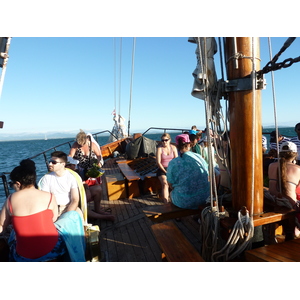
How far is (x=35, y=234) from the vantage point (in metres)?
1.62

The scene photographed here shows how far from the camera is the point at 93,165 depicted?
125 inches

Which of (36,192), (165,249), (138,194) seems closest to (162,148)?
(138,194)

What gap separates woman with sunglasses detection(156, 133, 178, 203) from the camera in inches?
141

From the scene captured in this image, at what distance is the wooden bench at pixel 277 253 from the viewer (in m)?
1.43

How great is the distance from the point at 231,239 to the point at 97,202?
2.26 m

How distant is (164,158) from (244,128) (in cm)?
215

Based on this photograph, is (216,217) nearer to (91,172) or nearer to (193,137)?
(91,172)

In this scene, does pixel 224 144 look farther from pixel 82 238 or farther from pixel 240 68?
pixel 82 238

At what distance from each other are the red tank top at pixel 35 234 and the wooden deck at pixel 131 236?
2.77 ft

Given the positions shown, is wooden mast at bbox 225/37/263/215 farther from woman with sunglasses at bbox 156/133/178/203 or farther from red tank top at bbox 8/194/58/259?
woman with sunglasses at bbox 156/133/178/203

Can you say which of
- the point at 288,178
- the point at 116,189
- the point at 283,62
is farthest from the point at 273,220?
the point at 116,189

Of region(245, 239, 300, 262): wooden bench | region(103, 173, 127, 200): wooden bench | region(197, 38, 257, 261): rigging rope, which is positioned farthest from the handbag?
region(245, 239, 300, 262): wooden bench

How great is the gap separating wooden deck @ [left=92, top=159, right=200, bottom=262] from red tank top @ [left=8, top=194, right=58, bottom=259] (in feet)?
2.77

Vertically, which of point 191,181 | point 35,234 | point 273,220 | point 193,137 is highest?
point 193,137
